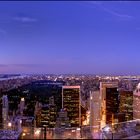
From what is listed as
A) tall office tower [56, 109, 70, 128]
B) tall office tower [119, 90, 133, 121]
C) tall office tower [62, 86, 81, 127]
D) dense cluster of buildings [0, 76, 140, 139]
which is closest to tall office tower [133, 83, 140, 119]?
dense cluster of buildings [0, 76, 140, 139]

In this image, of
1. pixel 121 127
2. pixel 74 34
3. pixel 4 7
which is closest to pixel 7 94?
pixel 74 34

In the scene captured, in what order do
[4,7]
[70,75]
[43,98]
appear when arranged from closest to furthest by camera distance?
1. [4,7]
2. [70,75]
3. [43,98]

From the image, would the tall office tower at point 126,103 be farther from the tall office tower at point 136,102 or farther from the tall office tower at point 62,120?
the tall office tower at point 62,120

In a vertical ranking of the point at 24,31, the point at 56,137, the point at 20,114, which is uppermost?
the point at 24,31

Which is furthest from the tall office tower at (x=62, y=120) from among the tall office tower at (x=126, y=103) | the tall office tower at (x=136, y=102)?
the tall office tower at (x=136, y=102)

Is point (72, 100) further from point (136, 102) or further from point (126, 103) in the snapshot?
point (136, 102)

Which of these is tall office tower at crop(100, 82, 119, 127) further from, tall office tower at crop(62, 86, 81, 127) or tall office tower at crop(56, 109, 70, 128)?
tall office tower at crop(56, 109, 70, 128)

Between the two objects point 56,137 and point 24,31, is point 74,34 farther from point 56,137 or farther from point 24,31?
point 56,137
